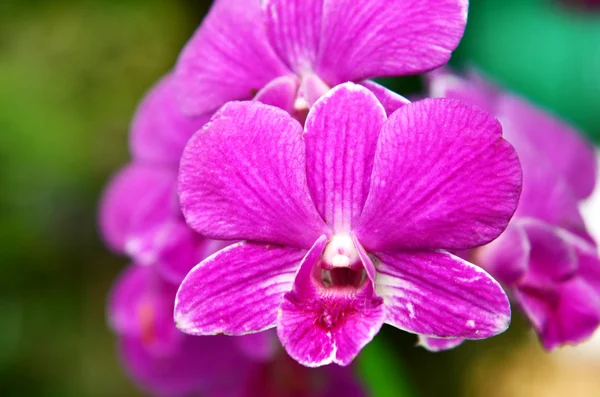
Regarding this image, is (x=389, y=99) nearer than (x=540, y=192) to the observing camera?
Yes

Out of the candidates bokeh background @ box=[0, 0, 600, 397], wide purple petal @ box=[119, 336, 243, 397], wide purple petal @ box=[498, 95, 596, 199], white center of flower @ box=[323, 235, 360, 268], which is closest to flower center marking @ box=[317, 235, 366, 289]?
white center of flower @ box=[323, 235, 360, 268]

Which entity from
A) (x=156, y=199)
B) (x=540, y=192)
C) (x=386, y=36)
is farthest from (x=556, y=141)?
(x=156, y=199)

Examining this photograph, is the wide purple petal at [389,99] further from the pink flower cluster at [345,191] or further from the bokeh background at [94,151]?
the bokeh background at [94,151]

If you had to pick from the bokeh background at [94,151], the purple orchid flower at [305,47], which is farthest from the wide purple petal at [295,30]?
the bokeh background at [94,151]

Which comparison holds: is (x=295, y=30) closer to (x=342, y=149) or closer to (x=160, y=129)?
(x=342, y=149)

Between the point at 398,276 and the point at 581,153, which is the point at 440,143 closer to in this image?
the point at 398,276

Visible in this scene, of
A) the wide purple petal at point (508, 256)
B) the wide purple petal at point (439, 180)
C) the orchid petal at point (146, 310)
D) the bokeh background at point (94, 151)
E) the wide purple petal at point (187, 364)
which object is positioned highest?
the wide purple petal at point (439, 180)
